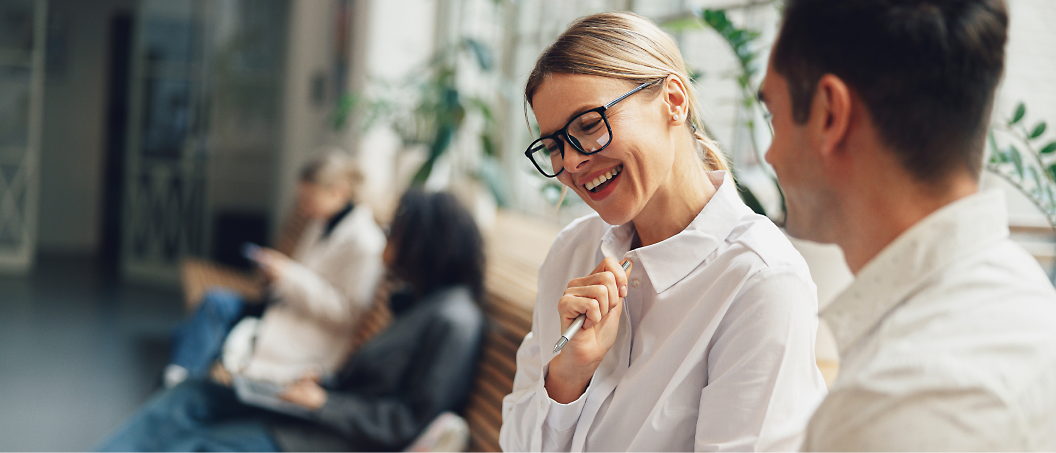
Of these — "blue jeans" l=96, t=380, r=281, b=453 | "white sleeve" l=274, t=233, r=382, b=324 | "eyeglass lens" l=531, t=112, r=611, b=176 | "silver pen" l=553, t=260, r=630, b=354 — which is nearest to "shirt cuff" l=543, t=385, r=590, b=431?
"silver pen" l=553, t=260, r=630, b=354

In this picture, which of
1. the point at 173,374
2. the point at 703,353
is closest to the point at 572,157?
the point at 703,353

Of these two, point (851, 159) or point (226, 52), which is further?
point (226, 52)

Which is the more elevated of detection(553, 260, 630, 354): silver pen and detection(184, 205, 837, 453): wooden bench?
detection(553, 260, 630, 354): silver pen

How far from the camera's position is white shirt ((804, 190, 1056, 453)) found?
562 millimetres

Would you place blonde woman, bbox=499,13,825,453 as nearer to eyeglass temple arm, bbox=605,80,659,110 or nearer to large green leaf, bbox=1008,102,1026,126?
eyeglass temple arm, bbox=605,80,659,110

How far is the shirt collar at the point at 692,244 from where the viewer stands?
1.08m

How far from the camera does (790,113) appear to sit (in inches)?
27.4

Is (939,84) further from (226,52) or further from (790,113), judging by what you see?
(226,52)

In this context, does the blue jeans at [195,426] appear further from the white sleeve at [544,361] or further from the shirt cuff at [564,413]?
the shirt cuff at [564,413]

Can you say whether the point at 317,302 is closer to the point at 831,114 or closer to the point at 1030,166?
the point at 1030,166

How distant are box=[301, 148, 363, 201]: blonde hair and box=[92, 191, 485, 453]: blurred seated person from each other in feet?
3.53

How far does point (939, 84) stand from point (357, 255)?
268 cm

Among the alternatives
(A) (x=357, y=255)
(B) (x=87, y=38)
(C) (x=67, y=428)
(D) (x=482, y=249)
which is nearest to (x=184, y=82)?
(B) (x=87, y=38)

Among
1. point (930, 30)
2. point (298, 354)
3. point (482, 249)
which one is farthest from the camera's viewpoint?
point (298, 354)
